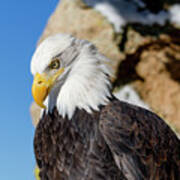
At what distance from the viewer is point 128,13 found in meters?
8.70

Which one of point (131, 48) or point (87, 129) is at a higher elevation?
point (131, 48)

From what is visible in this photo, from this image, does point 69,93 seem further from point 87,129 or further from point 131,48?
point 131,48

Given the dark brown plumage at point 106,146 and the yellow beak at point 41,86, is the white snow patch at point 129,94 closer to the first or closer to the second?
the dark brown plumage at point 106,146

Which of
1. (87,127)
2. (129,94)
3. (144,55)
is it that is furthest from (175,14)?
(87,127)

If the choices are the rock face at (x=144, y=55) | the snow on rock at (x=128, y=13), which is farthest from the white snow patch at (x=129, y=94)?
the snow on rock at (x=128, y=13)

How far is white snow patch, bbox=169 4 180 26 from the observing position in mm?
8844

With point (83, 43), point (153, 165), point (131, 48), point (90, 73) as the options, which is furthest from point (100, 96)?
point (131, 48)

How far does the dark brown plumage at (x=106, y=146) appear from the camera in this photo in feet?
10.7

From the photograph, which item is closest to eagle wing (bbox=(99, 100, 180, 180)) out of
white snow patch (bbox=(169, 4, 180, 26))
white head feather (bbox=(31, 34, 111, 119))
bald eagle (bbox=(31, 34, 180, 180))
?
bald eagle (bbox=(31, 34, 180, 180))

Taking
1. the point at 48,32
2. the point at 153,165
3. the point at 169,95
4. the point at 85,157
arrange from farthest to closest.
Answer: the point at 48,32 → the point at 169,95 → the point at 153,165 → the point at 85,157

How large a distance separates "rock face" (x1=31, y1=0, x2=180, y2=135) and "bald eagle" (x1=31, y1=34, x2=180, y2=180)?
465 centimetres

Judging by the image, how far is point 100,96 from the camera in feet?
11.7

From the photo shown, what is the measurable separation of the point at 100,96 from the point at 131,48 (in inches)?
200

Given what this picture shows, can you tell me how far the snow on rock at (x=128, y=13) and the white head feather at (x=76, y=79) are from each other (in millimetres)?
5039
